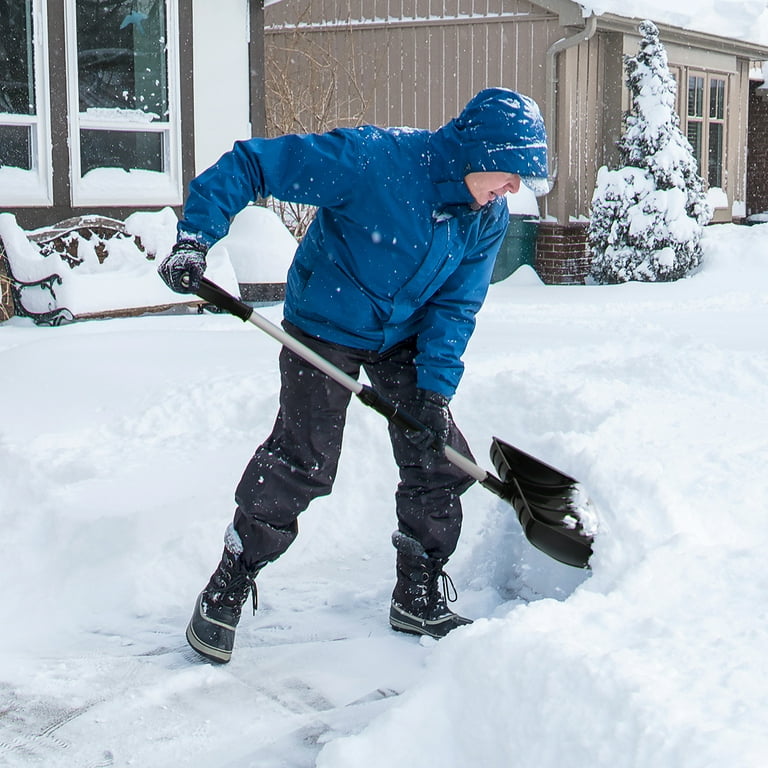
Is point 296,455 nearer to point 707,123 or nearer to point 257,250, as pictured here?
point 257,250

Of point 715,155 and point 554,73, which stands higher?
point 554,73

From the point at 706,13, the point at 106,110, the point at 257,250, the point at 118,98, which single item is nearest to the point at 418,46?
the point at 706,13

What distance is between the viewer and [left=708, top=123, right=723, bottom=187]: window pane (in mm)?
16859

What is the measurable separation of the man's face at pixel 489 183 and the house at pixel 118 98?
6.15 m

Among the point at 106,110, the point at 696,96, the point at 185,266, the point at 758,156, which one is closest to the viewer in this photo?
the point at 185,266

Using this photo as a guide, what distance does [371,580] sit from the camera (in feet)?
13.5

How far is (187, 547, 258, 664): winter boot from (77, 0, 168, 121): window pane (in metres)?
6.55

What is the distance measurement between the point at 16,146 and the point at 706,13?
1045cm

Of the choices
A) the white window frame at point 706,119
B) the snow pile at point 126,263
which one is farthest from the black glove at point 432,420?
the white window frame at point 706,119

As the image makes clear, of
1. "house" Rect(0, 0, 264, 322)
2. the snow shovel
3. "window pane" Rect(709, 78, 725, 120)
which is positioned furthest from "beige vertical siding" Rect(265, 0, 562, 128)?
the snow shovel

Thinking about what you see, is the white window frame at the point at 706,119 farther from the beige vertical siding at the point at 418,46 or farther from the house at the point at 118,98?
the house at the point at 118,98

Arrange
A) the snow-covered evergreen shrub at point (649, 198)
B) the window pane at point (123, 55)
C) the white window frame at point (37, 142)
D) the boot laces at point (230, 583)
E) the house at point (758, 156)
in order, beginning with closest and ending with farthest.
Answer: the boot laces at point (230, 583) → the white window frame at point (37, 142) → the window pane at point (123, 55) → the snow-covered evergreen shrub at point (649, 198) → the house at point (758, 156)

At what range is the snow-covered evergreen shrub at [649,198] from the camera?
12555 mm

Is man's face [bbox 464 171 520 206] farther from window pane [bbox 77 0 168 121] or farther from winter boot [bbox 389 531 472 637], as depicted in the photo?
window pane [bbox 77 0 168 121]
